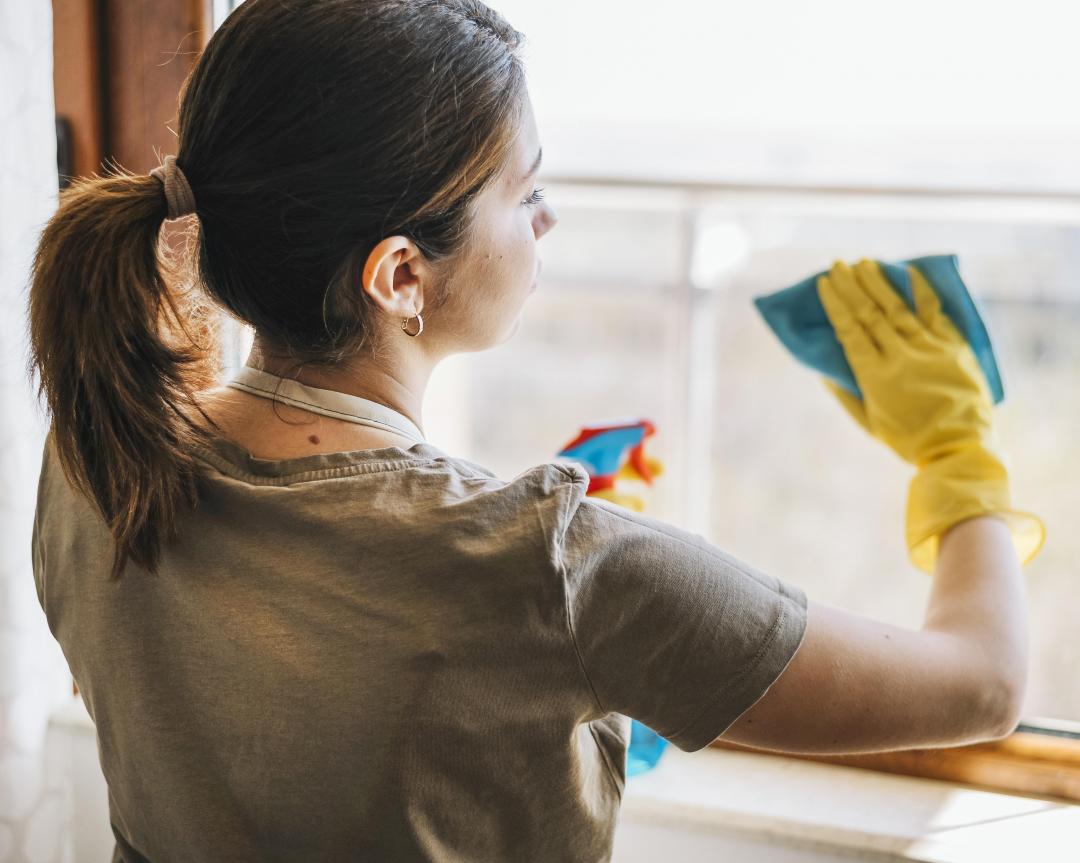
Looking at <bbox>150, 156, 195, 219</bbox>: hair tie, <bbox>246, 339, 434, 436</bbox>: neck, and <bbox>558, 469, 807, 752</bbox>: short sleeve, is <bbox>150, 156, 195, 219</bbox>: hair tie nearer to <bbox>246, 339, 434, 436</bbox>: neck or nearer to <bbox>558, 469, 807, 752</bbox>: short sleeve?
<bbox>246, 339, 434, 436</bbox>: neck

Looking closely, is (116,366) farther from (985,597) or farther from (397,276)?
(985,597)

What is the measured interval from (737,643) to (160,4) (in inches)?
37.2

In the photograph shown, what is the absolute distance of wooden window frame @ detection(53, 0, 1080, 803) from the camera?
40.5 inches

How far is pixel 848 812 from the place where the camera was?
3.19 ft

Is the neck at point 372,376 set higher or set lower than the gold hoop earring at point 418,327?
lower

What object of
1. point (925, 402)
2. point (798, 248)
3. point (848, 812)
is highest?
point (798, 248)

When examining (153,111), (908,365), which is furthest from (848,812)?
(153,111)

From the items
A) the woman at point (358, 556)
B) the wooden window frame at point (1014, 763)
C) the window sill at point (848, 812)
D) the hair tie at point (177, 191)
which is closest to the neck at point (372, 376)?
the woman at point (358, 556)

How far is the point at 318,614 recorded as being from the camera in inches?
23.2

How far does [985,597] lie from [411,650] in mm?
446

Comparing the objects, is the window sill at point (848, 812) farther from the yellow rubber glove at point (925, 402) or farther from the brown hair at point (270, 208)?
the brown hair at point (270, 208)

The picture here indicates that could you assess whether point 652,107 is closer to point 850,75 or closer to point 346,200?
point 850,75

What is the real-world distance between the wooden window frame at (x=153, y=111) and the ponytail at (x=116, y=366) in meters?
0.43

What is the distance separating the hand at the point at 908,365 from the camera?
871 millimetres
